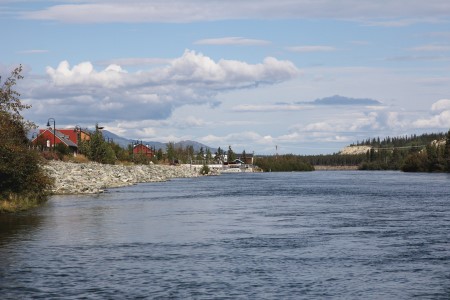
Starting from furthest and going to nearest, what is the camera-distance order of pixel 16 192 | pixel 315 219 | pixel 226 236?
1. pixel 16 192
2. pixel 315 219
3. pixel 226 236

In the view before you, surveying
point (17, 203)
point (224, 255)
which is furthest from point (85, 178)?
point (224, 255)

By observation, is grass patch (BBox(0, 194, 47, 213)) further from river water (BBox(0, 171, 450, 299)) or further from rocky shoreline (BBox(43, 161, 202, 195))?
rocky shoreline (BBox(43, 161, 202, 195))

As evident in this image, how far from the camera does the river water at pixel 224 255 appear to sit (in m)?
23.0

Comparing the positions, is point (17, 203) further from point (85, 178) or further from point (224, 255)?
point (85, 178)

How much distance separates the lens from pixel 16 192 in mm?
54125

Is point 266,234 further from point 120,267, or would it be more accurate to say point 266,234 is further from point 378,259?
point 120,267

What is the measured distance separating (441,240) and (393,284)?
1214 cm

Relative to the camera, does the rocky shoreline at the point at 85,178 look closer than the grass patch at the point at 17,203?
No

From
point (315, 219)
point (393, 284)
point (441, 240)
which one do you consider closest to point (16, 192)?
point (315, 219)

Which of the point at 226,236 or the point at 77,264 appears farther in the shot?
the point at 226,236

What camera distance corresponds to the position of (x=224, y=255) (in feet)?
98.9

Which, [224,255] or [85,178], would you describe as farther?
[85,178]

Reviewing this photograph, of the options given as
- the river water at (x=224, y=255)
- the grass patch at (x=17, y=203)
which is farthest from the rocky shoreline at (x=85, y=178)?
the river water at (x=224, y=255)

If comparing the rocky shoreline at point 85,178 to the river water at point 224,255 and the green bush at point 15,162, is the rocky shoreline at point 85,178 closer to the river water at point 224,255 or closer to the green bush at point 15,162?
the green bush at point 15,162
